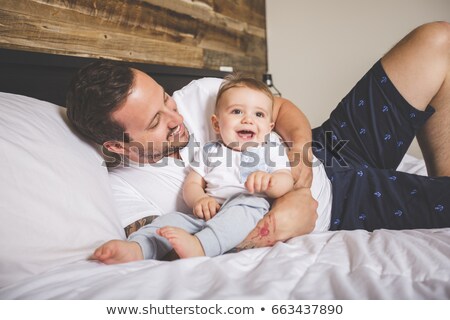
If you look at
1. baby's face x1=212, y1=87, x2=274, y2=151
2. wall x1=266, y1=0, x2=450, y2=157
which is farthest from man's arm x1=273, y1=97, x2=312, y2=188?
wall x1=266, y1=0, x2=450, y2=157

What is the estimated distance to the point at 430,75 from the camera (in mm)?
1094

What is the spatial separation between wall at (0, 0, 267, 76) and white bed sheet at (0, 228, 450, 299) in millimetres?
1049

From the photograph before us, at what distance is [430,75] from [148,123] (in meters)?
0.97

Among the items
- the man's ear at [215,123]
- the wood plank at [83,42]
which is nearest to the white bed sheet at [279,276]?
the man's ear at [215,123]

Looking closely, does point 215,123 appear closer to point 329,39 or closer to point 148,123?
point 148,123

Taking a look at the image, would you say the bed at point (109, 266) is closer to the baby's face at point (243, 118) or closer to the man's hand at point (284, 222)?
the man's hand at point (284, 222)

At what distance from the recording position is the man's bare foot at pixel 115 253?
694 millimetres

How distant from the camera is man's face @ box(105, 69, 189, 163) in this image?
101cm

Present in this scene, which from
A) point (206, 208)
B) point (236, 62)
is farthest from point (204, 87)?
point (236, 62)

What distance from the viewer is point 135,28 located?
1721 mm

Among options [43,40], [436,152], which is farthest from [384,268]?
[43,40]

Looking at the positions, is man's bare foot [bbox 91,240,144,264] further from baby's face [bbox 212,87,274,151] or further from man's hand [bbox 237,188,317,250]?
baby's face [bbox 212,87,274,151]

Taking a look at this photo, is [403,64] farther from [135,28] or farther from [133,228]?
[135,28]

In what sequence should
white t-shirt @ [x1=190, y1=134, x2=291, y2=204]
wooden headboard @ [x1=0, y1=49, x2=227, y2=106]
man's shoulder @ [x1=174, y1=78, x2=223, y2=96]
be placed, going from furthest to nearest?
1. man's shoulder @ [x1=174, y1=78, x2=223, y2=96]
2. wooden headboard @ [x1=0, y1=49, x2=227, y2=106]
3. white t-shirt @ [x1=190, y1=134, x2=291, y2=204]
